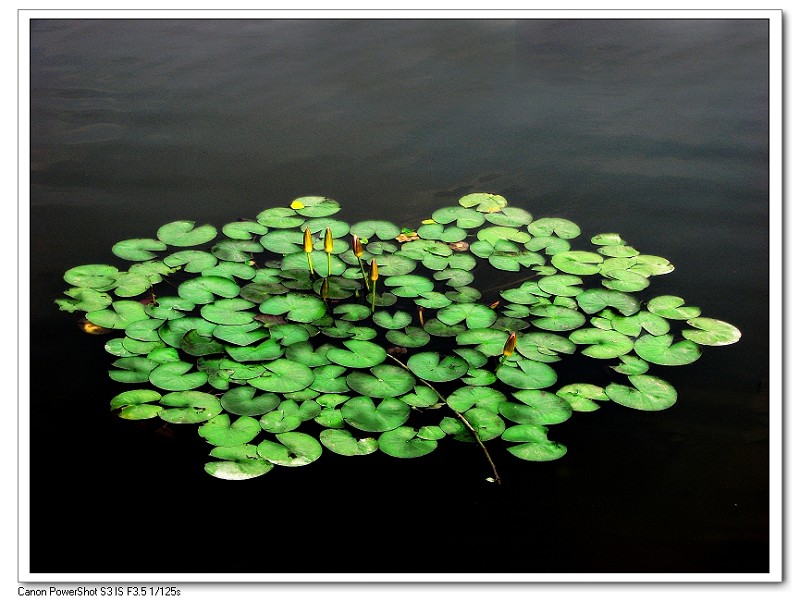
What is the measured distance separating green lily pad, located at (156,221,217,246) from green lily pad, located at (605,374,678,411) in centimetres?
150

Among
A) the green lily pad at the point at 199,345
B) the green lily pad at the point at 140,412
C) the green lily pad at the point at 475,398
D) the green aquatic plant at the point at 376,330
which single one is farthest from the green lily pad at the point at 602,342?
the green lily pad at the point at 140,412

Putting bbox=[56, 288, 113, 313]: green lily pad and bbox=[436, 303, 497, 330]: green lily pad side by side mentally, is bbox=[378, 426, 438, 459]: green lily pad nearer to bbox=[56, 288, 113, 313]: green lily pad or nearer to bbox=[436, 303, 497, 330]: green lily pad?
bbox=[436, 303, 497, 330]: green lily pad

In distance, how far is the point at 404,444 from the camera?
7.79 ft

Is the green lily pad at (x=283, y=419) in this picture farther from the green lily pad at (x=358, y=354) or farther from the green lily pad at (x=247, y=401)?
the green lily pad at (x=358, y=354)

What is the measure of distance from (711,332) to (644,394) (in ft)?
1.33

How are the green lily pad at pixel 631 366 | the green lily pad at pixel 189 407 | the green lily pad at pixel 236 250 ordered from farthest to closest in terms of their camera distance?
the green lily pad at pixel 236 250 < the green lily pad at pixel 631 366 < the green lily pad at pixel 189 407

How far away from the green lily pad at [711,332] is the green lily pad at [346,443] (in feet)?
3.53

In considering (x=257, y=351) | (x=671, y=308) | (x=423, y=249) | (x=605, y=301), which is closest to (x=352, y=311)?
(x=257, y=351)

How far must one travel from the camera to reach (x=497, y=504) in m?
2.28

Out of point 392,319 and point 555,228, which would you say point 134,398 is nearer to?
point 392,319

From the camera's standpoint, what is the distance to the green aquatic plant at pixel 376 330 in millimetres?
2443

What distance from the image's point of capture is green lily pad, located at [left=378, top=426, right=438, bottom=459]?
235cm
